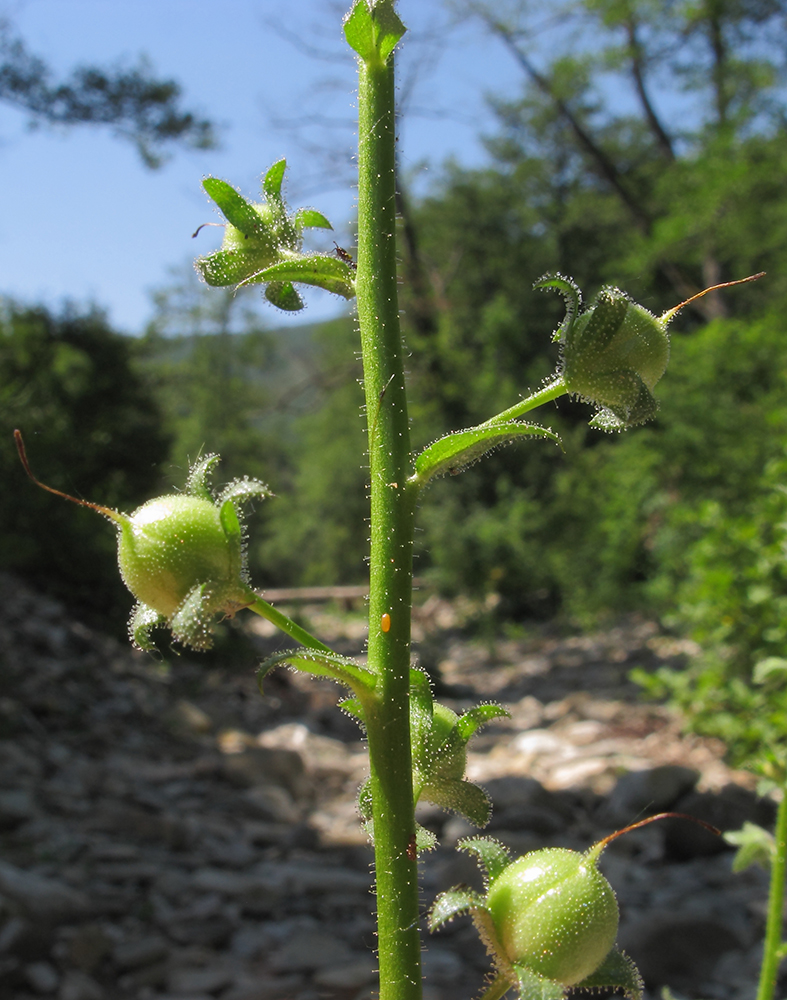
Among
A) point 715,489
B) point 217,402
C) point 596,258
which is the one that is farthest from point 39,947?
point 217,402

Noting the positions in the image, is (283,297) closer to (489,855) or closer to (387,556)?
(387,556)

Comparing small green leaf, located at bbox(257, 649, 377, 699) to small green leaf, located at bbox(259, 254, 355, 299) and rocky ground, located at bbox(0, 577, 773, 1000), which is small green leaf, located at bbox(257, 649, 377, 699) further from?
rocky ground, located at bbox(0, 577, 773, 1000)

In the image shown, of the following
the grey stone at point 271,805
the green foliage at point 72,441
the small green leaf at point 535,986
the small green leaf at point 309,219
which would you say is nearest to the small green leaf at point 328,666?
the small green leaf at point 535,986

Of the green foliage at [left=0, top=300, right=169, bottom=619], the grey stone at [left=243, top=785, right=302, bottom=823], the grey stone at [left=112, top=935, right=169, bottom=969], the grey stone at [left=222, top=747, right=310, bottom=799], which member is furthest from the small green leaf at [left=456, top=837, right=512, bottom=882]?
the green foliage at [left=0, top=300, right=169, bottom=619]

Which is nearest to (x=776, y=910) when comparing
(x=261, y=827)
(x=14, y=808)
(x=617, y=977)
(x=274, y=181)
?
(x=617, y=977)

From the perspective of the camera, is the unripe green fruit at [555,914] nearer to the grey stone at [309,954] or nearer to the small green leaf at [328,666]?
the small green leaf at [328,666]

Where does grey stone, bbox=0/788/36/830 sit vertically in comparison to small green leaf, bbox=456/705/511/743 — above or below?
above
